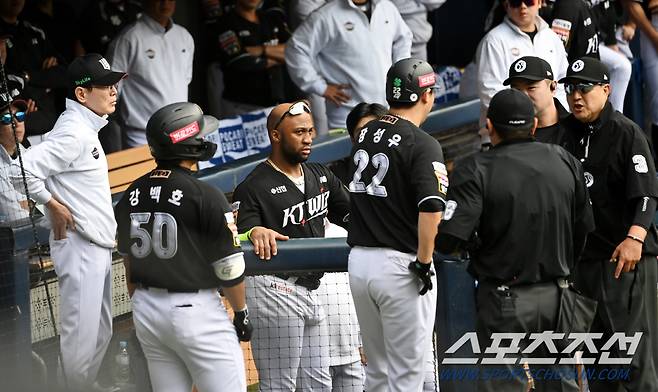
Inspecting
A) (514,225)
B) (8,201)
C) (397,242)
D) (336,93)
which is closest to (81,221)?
(8,201)

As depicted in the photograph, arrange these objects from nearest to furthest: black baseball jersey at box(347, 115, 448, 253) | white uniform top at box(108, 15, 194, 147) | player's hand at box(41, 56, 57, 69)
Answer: black baseball jersey at box(347, 115, 448, 253), player's hand at box(41, 56, 57, 69), white uniform top at box(108, 15, 194, 147)

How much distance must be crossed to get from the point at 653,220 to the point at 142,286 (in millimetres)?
2324

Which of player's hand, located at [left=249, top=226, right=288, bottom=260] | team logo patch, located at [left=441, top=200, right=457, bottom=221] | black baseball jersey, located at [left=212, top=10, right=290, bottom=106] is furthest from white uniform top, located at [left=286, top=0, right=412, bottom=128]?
team logo patch, located at [left=441, top=200, right=457, bottom=221]

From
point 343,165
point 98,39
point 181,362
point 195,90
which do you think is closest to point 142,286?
point 181,362

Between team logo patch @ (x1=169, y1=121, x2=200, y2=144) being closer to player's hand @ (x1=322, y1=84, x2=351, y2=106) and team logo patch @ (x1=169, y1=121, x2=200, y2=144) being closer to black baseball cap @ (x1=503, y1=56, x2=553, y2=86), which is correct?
black baseball cap @ (x1=503, y1=56, x2=553, y2=86)

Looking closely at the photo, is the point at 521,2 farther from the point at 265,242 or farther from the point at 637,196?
Answer: the point at 265,242

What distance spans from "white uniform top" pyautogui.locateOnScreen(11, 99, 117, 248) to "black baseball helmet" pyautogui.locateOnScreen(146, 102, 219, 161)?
1.04 metres

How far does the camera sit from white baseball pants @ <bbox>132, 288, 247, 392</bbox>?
16.3ft

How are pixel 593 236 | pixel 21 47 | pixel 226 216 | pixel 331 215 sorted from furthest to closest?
1. pixel 21 47
2. pixel 331 215
3. pixel 593 236
4. pixel 226 216

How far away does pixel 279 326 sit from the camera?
5.76 m

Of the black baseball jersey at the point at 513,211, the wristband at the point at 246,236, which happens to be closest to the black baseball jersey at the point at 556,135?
the black baseball jersey at the point at 513,211

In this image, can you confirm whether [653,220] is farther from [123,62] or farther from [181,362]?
[123,62]

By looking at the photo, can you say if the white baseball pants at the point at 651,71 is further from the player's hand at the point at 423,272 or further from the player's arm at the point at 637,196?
the player's hand at the point at 423,272

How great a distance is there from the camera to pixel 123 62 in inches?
348
